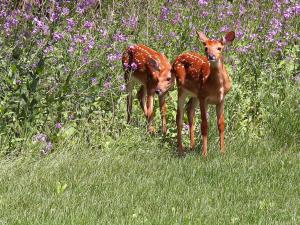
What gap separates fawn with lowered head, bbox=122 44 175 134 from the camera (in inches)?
400

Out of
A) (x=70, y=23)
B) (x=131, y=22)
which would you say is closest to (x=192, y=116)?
(x=70, y=23)

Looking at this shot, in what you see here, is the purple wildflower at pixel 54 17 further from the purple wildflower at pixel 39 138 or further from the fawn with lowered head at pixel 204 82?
the fawn with lowered head at pixel 204 82

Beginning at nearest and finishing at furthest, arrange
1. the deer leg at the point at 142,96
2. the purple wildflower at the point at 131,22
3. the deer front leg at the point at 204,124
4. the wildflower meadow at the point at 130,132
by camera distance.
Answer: the wildflower meadow at the point at 130,132 → the deer front leg at the point at 204,124 → the deer leg at the point at 142,96 → the purple wildflower at the point at 131,22

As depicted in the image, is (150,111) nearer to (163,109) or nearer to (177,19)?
(163,109)

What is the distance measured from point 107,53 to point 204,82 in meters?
1.66

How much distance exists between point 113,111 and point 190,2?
3265 millimetres

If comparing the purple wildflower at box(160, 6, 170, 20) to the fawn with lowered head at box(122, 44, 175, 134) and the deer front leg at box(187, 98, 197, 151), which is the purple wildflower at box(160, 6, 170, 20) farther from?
the deer front leg at box(187, 98, 197, 151)

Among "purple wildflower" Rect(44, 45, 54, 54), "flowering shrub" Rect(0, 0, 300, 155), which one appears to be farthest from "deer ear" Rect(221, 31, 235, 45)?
"purple wildflower" Rect(44, 45, 54, 54)

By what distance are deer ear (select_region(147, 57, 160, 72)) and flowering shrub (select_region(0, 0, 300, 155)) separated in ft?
1.26

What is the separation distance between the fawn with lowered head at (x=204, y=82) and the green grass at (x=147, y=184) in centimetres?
30

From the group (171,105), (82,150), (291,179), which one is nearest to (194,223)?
(291,179)

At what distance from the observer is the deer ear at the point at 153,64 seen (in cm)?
1048

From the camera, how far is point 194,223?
684 centimetres

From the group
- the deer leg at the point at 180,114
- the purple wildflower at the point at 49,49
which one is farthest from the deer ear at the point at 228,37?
the purple wildflower at the point at 49,49
